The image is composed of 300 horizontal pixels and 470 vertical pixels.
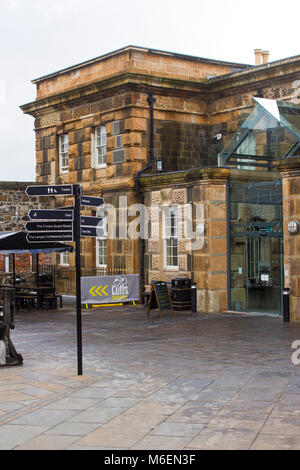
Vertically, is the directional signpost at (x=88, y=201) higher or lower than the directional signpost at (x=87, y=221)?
higher

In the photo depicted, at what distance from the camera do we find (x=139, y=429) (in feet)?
25.6

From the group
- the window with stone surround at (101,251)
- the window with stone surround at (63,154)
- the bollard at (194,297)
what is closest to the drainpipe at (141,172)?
the window with stone surround at (101,251)

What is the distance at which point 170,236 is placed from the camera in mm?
22594

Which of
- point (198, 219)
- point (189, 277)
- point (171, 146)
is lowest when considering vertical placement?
point (189, 277)

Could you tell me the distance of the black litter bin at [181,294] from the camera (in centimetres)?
2078

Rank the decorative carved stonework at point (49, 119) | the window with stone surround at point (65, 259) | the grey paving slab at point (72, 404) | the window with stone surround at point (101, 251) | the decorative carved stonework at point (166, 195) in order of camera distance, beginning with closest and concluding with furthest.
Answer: the grey paving slab at point (72, 404) < the decorative carved stonework at point (166, 195) < the window with stone surround at point (101, 251) < the decorative carved stonework at point (49, 119) < the window with stone surround at point (65, 259)

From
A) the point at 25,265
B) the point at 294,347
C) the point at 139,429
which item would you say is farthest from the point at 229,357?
the point at 25,265

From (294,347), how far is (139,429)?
6387mm

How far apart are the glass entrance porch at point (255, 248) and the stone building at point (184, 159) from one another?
0.04m

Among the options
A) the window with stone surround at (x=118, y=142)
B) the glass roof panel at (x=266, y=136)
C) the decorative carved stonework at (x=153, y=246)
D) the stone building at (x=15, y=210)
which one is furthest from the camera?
the stone building at (x=15, y=210)

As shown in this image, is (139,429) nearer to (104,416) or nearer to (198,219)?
(104,416)

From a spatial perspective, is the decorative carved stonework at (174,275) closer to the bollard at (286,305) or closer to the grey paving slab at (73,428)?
the bollard at (286,305)

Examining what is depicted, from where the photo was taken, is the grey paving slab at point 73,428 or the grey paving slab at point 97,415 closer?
the grey paving slab at point 73,428

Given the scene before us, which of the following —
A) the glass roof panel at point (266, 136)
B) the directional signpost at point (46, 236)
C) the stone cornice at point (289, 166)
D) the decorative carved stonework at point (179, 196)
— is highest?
the glass roof panel at point (266, 136)
